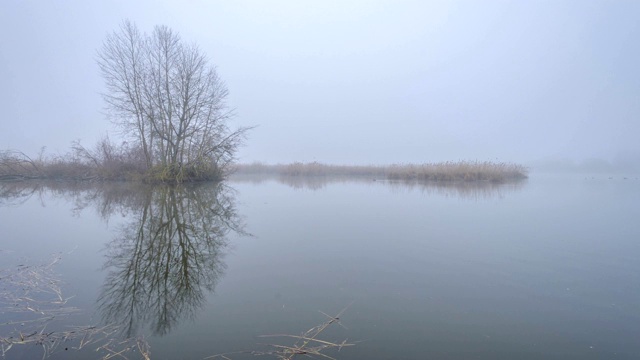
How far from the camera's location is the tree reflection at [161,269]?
2.78 meters

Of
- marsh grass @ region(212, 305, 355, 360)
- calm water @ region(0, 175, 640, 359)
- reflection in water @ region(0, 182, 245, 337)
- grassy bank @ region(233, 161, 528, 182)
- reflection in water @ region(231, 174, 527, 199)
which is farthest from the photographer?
grassy bank @ region(233, 161, 528, 182)

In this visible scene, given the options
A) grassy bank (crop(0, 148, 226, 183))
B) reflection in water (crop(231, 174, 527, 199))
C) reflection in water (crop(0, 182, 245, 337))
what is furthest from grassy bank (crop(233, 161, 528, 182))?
reflection in water (crop(0, 182, 245, 337))

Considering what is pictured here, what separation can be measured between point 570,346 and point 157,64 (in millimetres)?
21192

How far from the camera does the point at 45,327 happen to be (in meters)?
2.51

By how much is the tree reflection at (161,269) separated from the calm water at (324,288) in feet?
0.07

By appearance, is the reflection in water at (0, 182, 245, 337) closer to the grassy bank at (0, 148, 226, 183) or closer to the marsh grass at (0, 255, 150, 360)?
the marsh grass at (0, 255, 150, 360)

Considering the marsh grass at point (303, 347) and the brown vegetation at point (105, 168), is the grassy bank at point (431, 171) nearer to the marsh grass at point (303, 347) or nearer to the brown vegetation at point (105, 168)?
the brown vegetation at point (105, 168)

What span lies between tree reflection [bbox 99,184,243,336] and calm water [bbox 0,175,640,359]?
0.07 ft

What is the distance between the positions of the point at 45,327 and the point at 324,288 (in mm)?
2405

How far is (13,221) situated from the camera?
22.2 feet

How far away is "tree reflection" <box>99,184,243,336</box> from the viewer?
2779 mm

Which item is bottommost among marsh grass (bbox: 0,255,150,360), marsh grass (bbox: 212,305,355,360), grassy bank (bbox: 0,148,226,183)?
marsh grass (bbox: 212,305,355,360)

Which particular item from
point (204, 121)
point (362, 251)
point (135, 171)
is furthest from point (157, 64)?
point (362, 251)

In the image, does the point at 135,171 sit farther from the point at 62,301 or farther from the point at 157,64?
the point at 62,301
